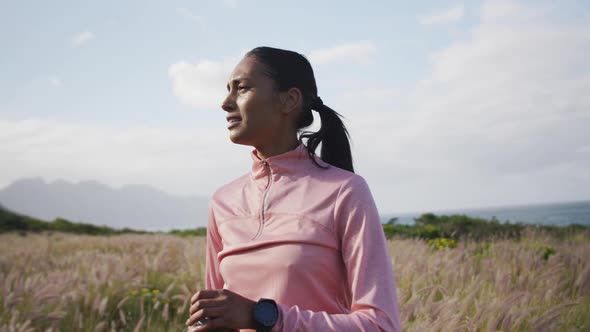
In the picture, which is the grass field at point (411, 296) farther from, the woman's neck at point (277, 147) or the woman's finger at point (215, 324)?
the woman's finger at point (215, 324)

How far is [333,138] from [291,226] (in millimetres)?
498

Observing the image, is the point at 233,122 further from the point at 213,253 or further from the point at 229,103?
the point at 213,253

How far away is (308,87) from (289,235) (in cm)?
60

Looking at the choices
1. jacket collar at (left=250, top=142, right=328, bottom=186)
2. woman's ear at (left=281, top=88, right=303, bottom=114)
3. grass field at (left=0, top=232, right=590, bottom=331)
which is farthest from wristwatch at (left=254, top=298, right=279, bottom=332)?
grass field at (left=0, top=232, right=590, bottom=331)

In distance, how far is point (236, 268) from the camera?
1.72 metres

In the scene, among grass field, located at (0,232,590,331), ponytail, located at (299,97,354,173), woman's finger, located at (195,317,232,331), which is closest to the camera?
woman's finger, located at (195,317,232,331)

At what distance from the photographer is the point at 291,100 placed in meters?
1.83

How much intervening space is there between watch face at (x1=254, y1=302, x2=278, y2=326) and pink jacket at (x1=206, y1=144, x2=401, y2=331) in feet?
0.11

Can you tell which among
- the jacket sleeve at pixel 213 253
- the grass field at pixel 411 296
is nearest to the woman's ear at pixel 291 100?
the jacket sleeve at pixel 213 253

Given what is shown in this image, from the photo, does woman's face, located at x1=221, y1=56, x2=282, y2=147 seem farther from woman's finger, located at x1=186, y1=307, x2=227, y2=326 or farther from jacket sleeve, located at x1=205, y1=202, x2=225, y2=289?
woman's finger, located at x1=186, y1=307, x2=227, y2=326

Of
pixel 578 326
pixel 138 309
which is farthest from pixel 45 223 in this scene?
pixel 578 326

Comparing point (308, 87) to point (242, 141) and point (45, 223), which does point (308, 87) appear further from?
point (45, 223)

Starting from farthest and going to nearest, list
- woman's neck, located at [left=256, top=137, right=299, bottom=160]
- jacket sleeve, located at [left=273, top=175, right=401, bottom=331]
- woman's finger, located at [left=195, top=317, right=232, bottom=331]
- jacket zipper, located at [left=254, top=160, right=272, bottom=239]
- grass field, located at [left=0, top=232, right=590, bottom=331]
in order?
grass field, located at [left=0, top=232, right=590, bottom=331]
woman's neck, located at [left=256, top=137, right=299, bottom=160]
jacket zipper, located at [left=254, top=160, right=272, bottom=239]
jacket sleeve, located at [left=273, top=175, right=401, bottom=331]
woman's finger, located at [left=195, top=317, right=232, bottom=331]

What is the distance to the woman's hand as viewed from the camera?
4.50ft
